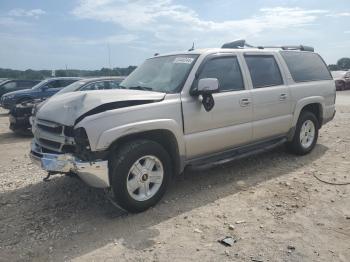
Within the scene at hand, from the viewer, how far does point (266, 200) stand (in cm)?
475

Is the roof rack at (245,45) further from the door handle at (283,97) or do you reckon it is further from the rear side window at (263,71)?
the door handle at (283,97)

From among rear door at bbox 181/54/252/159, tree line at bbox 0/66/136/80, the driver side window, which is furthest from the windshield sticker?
the driver side window

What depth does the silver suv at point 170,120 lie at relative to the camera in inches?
160

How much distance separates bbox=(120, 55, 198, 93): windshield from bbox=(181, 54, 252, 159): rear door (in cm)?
19

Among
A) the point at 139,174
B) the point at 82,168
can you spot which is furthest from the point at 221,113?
the point at 82,168

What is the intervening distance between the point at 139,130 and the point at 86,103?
0.65 m

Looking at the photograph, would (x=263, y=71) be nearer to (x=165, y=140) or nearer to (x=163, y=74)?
(x=163, y=74)

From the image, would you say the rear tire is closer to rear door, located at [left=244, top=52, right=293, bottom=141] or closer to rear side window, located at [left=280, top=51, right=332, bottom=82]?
rear door, located at [left=244, top=52, right=293, bottom=141]

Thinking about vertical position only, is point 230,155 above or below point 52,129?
below

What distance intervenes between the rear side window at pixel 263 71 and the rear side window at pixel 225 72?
0.31m

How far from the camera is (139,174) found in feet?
14.3

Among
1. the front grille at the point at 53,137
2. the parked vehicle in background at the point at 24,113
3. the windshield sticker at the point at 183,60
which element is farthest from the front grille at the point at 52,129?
the parked vehicle in background at the point at 24,113

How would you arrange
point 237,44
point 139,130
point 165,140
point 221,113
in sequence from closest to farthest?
point 139,130 → point 165,140 → point 221,113 → point 237,44

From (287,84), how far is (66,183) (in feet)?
12.6
